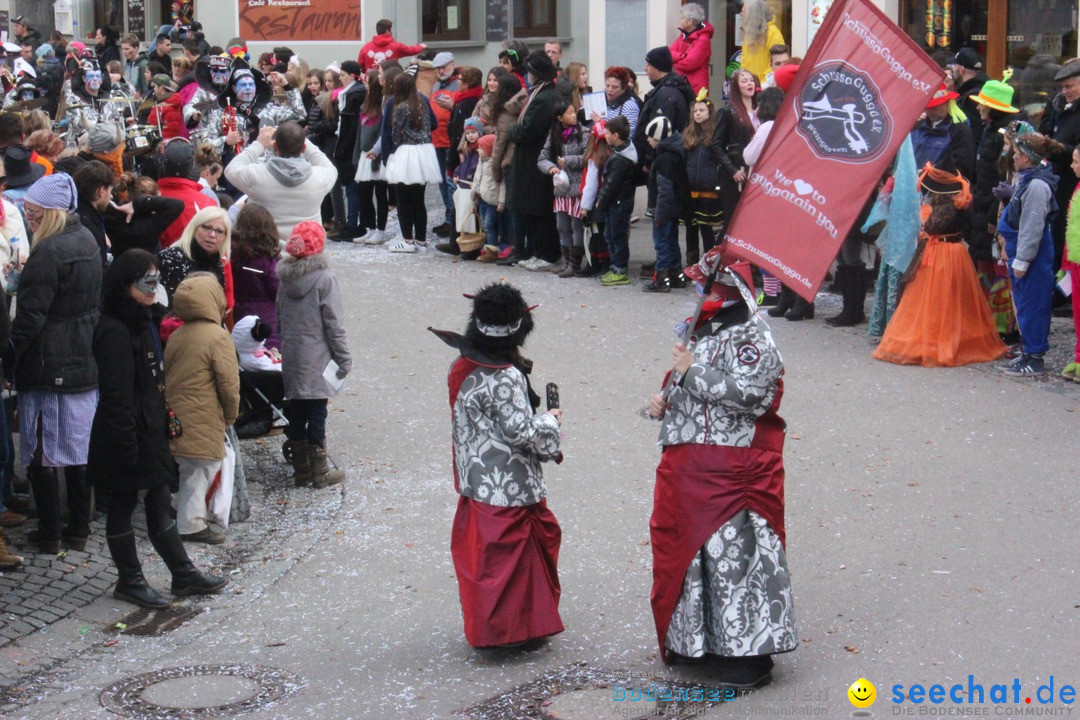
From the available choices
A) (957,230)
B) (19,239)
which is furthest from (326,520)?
(957,230)

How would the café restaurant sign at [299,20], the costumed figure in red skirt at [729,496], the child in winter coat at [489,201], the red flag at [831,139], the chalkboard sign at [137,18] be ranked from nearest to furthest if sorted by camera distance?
the red flag at [831,139]
the costumed figure in red skirt at [729,496]
the child in winter coat at [489,201]
the café restaurant sign at [299,20]
the chalkboard sign at [137,18]

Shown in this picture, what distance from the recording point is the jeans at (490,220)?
15.3 meters

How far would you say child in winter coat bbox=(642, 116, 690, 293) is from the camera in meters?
13.5

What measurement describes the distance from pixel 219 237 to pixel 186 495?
5.12 ft

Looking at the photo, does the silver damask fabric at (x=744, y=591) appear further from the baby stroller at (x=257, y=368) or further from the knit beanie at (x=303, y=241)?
the baby stroller at (x=257, y=368)

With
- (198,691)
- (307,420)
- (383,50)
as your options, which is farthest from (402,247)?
(198,691)

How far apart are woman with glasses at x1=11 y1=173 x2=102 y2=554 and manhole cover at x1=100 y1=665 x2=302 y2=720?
169cm

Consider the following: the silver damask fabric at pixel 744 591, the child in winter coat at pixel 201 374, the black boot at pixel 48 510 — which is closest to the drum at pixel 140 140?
the child in winter coat at pixel 201 374

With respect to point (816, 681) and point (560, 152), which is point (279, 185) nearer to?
point (560, 152)

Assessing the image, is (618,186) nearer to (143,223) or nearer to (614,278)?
(614,278)

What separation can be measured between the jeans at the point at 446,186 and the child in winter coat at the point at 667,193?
3091 millimetres

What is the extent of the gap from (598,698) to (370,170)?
10851 millimetres

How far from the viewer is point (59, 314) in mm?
7438

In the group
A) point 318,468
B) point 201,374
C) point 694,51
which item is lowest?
point 318,468
